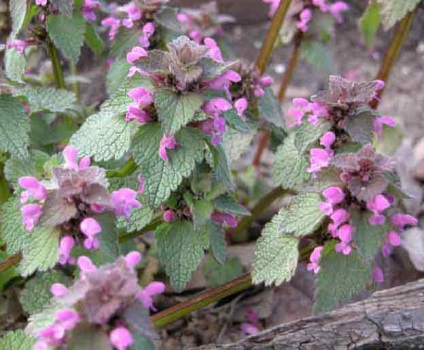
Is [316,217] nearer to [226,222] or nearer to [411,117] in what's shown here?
[226,222]

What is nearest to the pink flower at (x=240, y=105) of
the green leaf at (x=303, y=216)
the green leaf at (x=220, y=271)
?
the green leaf at (x=303, y=216)

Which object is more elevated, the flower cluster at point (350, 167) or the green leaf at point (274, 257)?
the flower cluster at point (350, 167)

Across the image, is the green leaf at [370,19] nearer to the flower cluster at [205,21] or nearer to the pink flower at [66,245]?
the flower cluster at [205,21]

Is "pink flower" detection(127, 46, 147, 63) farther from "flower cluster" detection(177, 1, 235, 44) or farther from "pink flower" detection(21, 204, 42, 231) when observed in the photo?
"flower cluster" detection(177, 1, 235, 44)

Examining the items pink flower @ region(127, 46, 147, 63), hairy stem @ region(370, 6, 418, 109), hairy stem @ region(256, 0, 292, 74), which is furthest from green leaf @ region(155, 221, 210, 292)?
hairy stem @ region(370, 6, 418, 109)

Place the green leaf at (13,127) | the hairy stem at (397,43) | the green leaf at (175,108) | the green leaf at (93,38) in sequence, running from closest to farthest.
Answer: the green leaf at (175,108)
the green leaf at (13,127)
the green leaf at (93,38)
the hairy stem at (397,43)

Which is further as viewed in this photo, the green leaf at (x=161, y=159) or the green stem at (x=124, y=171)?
the green stem at (x=124, y=171)

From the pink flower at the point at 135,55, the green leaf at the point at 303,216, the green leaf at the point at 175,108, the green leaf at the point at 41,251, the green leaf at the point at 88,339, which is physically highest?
the pink flower at the point at 135,55

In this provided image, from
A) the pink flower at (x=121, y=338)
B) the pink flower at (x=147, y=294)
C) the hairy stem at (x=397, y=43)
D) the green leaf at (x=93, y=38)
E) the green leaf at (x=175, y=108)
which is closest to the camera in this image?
the pink flower at (x=121, y=338)

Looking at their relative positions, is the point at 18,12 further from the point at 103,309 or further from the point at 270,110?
the point at 103,309
